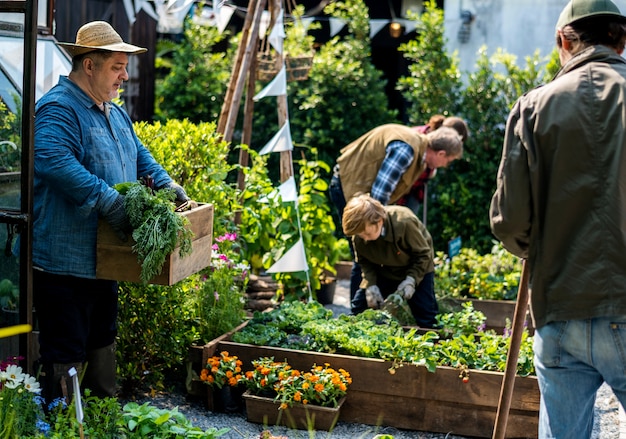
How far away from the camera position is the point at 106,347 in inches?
153

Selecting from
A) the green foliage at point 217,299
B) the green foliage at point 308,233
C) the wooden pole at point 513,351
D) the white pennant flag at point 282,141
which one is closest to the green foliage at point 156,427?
the wooden pole at point 513,351

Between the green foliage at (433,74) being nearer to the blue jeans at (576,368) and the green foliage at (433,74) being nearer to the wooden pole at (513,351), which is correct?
the wooden pole at (513,351)

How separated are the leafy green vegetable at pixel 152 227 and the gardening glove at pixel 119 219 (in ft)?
0.08

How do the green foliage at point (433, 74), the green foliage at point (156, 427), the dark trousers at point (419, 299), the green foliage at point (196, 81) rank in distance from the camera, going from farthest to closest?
1. the green foliage at point (196, 81)
2. the green foliage at point (433, 74)
3. the dark trousers at point (419, 299)
4. the green foliage at point (156, 427)

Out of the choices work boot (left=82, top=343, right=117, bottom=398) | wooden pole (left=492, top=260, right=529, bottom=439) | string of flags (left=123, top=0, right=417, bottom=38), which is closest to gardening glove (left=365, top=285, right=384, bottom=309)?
work boot (left=82, top=343, right=117, bottom=398)

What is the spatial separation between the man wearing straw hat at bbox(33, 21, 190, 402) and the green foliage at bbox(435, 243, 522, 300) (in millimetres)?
3349

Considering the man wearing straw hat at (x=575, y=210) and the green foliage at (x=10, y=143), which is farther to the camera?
the green foliage at (x=10, y=143)

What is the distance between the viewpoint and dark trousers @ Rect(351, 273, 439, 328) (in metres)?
5.36

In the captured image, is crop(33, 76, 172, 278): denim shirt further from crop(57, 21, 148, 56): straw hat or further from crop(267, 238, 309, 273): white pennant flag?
crop(267, 238, 309, 273): white pennant flag

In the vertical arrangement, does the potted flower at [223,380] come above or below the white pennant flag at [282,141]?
below

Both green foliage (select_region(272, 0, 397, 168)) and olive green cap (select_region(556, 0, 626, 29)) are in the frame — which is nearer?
olive green cap (select_region(556, 0, 626, 29))

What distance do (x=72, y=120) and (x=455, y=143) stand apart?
3.06 metres

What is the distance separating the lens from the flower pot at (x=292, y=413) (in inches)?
163

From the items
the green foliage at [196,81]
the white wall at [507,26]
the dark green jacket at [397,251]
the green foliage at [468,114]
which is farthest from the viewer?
the green foliage at [196,81]
